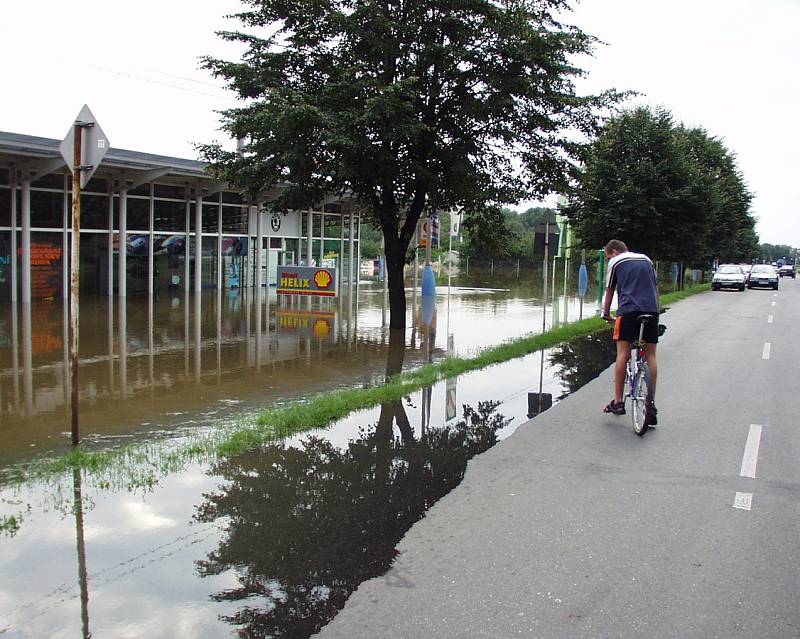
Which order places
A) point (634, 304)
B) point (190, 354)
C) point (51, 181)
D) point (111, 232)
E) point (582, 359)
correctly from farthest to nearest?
point (111, 232)
point (51, 181)
point (582, 359)
point (190, 354)
point (634, 304)

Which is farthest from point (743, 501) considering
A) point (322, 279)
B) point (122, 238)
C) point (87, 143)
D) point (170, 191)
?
point (170, 191)

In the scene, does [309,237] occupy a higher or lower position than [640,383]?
higher

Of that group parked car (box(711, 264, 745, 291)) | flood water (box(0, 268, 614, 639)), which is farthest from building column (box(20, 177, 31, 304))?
parked car (box(711, 264, 745, 291))

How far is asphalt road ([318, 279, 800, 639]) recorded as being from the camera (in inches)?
151

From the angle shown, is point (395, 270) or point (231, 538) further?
point (395, 270)

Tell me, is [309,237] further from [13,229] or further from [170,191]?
[13,229]

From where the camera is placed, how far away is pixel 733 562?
4.57m

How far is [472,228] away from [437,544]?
1319cm

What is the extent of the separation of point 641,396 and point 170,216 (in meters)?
24.8

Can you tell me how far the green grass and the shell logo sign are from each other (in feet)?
43.2

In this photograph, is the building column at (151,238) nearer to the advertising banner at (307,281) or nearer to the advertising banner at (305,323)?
the advertising banner at (307,281)

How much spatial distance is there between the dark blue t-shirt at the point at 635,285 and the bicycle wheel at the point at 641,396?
0.58 m

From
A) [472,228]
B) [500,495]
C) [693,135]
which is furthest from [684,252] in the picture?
[500,495]

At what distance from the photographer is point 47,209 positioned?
24.5 m
